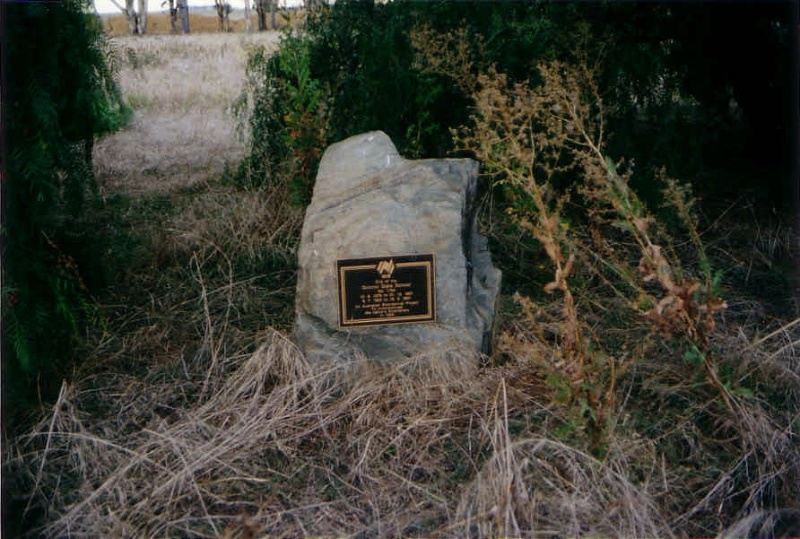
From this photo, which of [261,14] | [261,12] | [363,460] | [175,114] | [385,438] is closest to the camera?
[363,460]

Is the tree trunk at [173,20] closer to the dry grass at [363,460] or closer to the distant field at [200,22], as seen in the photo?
the distant field at [200,22]

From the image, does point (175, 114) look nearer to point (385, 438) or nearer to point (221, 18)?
point (221, 18)

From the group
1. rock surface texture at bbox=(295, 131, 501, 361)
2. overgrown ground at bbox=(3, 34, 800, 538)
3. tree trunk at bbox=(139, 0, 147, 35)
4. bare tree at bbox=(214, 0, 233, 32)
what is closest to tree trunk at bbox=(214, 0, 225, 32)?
bare tree at bbox=(214, 0, 233, 32)

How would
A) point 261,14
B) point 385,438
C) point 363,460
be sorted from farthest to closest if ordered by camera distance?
point 261,14 → point 385,438 → point 363,460

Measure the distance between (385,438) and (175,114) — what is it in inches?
242

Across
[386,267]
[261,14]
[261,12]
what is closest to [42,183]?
[386,267]

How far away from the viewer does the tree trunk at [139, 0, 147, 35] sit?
36.9 ft

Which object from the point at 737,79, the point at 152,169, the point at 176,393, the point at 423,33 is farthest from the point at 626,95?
the point at 152,169

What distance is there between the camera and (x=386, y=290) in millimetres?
3504

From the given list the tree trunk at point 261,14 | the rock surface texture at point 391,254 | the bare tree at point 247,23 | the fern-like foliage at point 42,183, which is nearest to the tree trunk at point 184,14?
the bare tree at point 247,23

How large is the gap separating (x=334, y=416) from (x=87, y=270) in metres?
1.33

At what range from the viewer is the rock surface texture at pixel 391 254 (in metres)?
3.48

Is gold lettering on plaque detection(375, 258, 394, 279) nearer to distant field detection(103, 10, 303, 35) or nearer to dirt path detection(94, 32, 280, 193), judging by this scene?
dirt path detection(94, 32, 280, 193)

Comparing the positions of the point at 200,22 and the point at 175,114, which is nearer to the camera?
the point at 175,114
